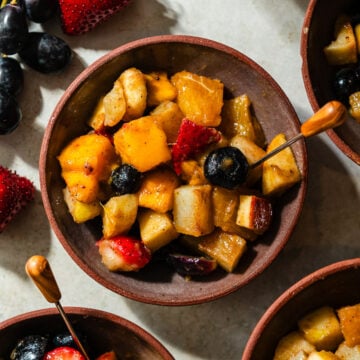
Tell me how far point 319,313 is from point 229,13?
0.80 metres

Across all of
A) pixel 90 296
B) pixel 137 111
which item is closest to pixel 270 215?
pixel 137 111

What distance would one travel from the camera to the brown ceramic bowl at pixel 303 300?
5.26ft

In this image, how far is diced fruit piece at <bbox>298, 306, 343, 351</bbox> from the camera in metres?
1.69

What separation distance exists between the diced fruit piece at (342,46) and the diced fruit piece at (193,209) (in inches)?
18.2

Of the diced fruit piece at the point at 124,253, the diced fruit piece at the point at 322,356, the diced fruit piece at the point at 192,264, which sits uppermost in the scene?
the diced fruit piece at the point at 322,356

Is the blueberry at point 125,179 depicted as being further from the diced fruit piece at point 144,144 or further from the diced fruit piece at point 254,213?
Answer: the diced fruit piece at point 254,213

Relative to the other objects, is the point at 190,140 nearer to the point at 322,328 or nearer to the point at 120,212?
the point at 120,212

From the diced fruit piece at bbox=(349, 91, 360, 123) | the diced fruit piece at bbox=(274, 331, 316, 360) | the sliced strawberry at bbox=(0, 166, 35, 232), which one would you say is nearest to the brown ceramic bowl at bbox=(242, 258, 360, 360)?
the diced fruit piece at bbox=(274, 331, 316, 360)

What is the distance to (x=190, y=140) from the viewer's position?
5.41 ft

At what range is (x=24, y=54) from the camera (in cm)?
184

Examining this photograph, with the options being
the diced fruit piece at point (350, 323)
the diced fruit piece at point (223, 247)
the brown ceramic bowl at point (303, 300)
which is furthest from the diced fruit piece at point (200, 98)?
the diced fruit piece at point (350, 323)

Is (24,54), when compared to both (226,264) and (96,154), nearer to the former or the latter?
(96,154)

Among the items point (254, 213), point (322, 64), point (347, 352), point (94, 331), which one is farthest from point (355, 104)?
point (94, 331)

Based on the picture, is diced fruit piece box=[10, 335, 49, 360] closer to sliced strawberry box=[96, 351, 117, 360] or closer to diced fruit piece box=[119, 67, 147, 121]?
sliced strawberry box=[96, 351, 117, 360]
